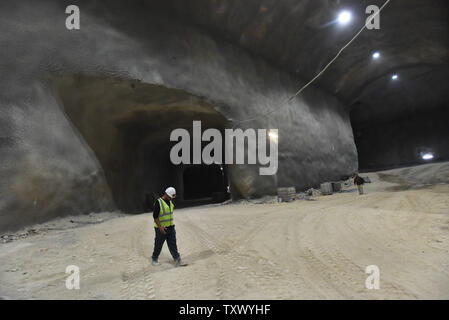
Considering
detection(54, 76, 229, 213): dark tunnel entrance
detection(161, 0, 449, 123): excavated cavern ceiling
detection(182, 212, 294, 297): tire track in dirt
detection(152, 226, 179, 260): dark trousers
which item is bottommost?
detection(182, 212, 294, 297): tire track in dirt

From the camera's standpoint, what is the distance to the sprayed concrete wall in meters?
6.63

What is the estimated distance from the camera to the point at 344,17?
1264 cm

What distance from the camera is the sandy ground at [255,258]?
292 cm

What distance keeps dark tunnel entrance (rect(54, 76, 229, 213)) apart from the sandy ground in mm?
3826

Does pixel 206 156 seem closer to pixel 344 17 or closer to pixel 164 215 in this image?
pixel 344 17

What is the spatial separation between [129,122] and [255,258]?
922cm

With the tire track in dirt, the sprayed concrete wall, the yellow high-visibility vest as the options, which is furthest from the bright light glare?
the yellow high-visibility vest

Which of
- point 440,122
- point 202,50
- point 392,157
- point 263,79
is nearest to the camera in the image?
point 202,50

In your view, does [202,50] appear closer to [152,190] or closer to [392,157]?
[152,190]

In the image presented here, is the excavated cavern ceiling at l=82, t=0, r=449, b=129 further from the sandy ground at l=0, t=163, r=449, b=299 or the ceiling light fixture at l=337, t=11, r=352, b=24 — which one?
the sandy ground at l=0, t=163, r=449, b=299

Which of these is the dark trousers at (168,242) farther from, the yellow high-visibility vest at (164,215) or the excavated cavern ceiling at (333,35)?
the excavated cavern ceiling at (333,35)
